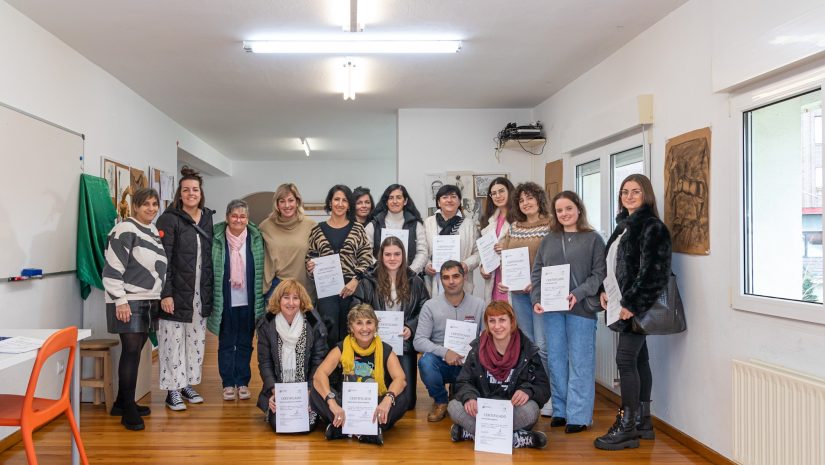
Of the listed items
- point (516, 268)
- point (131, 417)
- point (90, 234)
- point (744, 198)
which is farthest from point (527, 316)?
point (90, 234)

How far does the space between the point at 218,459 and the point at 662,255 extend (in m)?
2.60

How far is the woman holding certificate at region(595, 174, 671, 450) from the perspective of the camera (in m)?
3.24

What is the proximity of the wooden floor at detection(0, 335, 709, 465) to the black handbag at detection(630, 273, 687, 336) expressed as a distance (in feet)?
2.29

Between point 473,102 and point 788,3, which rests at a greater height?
point 473,102

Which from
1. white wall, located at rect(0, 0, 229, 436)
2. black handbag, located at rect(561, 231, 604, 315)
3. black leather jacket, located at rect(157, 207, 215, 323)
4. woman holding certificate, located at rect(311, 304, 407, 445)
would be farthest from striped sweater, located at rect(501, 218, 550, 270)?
white wall, located at rect(0, 0, 229, 436)

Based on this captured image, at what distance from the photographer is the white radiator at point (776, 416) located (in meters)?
2.43

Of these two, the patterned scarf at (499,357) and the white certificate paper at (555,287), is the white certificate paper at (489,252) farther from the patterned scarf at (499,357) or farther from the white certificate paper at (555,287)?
the patterned scarf at (499,357)

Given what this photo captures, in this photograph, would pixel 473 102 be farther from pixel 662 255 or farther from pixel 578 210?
pixel 662 255

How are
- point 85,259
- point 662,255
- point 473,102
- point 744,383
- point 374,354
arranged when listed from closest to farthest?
point 744,383, point 662,255, point 374,354, point 85,259, point 473,102

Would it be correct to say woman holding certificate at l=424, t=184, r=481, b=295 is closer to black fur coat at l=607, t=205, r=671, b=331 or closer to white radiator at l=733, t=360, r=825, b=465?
black fur coat at l=607, t=205, r=671, b=331

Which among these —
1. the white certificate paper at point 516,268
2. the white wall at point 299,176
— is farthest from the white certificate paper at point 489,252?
the white wall at point 299,176

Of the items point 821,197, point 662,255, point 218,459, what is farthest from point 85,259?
point 821,197

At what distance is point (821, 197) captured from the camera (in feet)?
8.57

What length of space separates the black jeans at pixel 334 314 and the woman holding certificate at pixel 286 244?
0.62 feet
